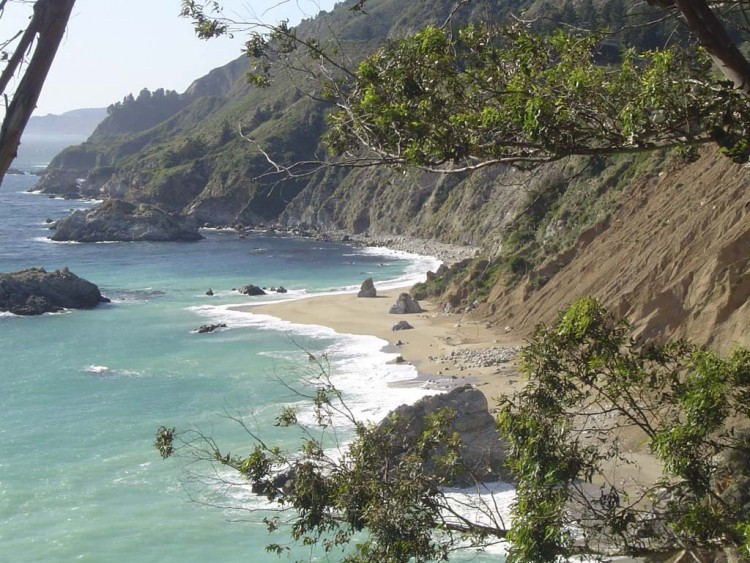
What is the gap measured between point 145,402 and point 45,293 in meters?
20.8

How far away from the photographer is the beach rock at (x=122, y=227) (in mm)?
72875

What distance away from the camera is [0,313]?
41531mm

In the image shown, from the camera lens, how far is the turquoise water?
654 inches

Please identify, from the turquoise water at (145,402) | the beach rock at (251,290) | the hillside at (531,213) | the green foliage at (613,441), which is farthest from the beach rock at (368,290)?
the green foliage at (613,441)

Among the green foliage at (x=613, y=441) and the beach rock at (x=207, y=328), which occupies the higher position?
the green foliage at (x=613, y=441)

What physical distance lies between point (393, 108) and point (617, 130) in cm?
155

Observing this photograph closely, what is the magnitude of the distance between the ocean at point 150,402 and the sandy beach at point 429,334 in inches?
39.2

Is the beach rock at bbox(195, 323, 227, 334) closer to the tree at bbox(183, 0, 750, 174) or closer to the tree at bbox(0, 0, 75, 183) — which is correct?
the tree at bbox(183, 0, 750, 174)

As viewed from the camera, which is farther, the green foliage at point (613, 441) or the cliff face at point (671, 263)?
the cliff face at point (671, 263)

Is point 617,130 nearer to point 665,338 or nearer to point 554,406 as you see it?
point 554,406

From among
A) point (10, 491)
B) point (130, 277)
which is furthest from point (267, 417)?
point (130, 277)

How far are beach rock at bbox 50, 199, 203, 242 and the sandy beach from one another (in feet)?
106

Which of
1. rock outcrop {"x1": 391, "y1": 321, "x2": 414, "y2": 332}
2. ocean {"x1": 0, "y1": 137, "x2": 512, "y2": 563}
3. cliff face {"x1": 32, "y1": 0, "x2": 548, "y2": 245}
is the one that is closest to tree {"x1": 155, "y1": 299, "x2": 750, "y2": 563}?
ocean {"x1": 0, "y1": 137, "x2": 512, "y2": 563}

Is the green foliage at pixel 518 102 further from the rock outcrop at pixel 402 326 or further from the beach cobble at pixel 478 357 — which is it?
the rock outcrop at pixel 402 326
